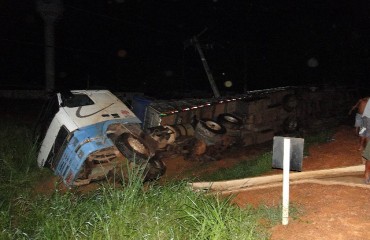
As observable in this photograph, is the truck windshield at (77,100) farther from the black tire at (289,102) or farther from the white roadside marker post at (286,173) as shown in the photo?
the black tire at (289,102)

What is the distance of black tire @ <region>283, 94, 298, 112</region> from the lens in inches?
458

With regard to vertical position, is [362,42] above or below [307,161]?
above

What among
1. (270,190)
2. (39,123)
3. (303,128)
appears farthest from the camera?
(303,128)

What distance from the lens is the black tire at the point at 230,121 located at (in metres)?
10.1

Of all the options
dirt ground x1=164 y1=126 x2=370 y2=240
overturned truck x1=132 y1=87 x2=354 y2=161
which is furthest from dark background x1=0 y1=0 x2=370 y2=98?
dirt ground x1=164 y1=126 x2=370 y2=240

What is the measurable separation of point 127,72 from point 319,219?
55.1ft

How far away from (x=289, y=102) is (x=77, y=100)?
23.7 ft

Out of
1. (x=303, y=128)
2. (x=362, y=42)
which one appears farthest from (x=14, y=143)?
(x=362, y=42)

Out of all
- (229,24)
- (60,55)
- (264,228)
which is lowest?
(264,228)

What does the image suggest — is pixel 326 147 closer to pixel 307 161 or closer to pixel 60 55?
pixel 307 161

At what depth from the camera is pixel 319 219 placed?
400 centimetres

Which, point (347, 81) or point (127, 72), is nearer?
point (347, 81)

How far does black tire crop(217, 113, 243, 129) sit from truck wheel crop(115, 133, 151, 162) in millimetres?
3356

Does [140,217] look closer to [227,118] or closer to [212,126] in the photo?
[212,126]
